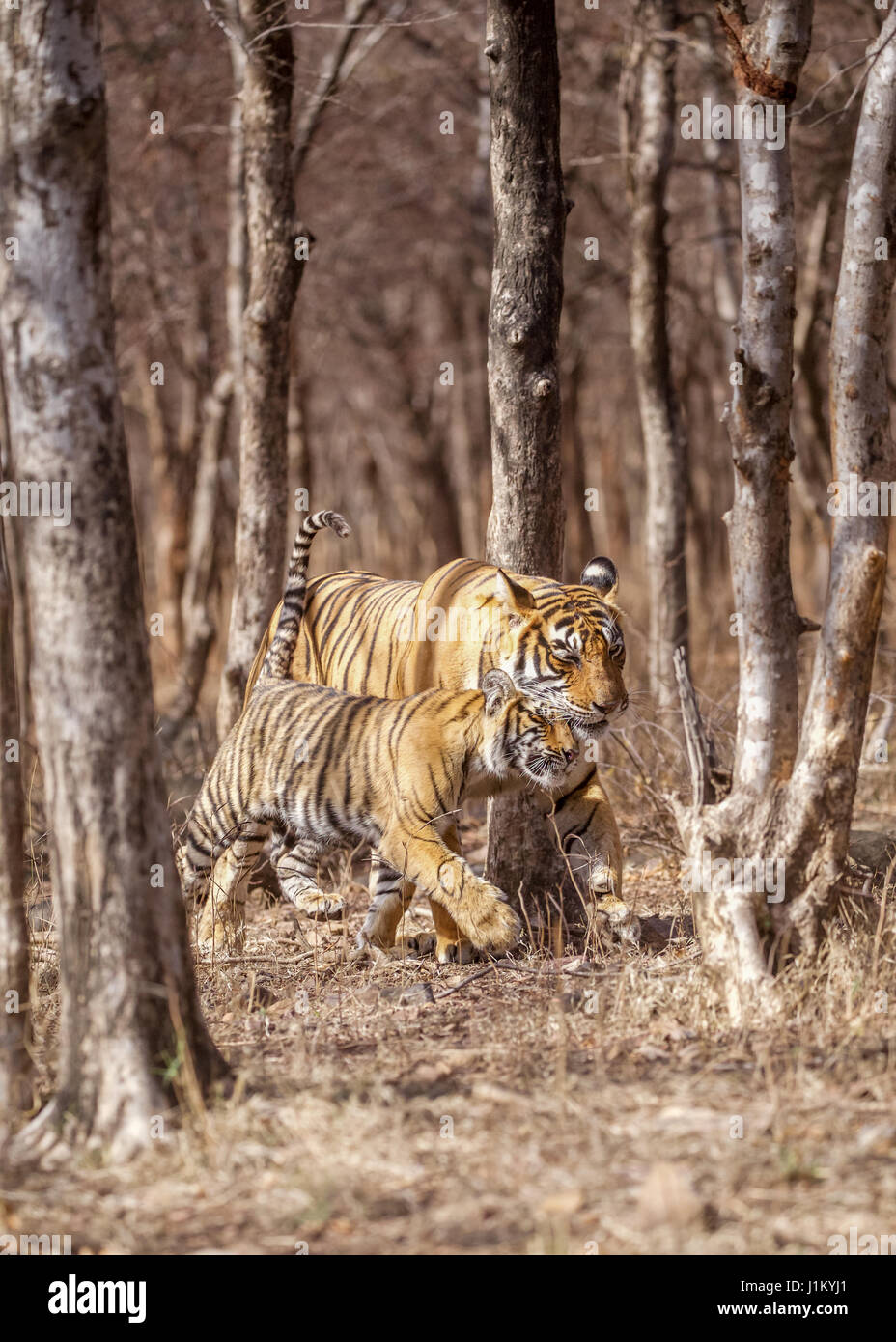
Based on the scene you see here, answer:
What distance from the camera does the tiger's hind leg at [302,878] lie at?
6.38 m

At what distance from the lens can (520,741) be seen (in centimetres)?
552

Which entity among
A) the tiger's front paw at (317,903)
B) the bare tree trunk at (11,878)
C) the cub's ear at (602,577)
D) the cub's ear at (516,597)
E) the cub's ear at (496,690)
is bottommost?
the tiger's front paw at (317,903)

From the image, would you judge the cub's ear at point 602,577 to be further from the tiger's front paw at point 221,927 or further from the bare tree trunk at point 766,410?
the tiger's front paw at point 221,927

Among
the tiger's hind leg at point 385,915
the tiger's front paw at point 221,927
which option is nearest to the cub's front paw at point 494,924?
the tiger's hind leg at point 385,915

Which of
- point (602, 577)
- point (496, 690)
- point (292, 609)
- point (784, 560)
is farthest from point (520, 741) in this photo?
point (292, 609)

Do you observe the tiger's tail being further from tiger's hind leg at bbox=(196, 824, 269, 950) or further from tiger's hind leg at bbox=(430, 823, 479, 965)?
tiger's hind leg at bbox=(430, 823, 479, 965)

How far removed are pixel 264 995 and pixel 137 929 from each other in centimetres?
154

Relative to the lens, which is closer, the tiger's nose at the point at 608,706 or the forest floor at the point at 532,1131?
the forest floor at the point at 532,1131

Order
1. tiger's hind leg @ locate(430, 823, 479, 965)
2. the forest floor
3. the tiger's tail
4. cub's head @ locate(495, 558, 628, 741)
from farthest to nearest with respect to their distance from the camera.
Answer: the tiger's tail → tiger's hind leg @ locate(430, 823, 479, 965) → cub's head @ locate(495, 558, 628, 741) → the forest floor

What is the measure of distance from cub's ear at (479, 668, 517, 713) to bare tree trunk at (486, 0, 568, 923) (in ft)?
2.49

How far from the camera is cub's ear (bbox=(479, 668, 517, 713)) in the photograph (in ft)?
18.1

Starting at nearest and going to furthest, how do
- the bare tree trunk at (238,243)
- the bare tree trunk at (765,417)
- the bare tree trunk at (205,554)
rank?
the bare tree trunk at (765,417)
the bare tree trunk at (238,243)
the bare tree trunk at (205,554)

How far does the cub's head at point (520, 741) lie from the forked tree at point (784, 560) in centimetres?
70

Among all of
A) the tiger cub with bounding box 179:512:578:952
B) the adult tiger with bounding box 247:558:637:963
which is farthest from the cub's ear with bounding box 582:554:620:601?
the tiger cub with bounding box 179:512:578:952
